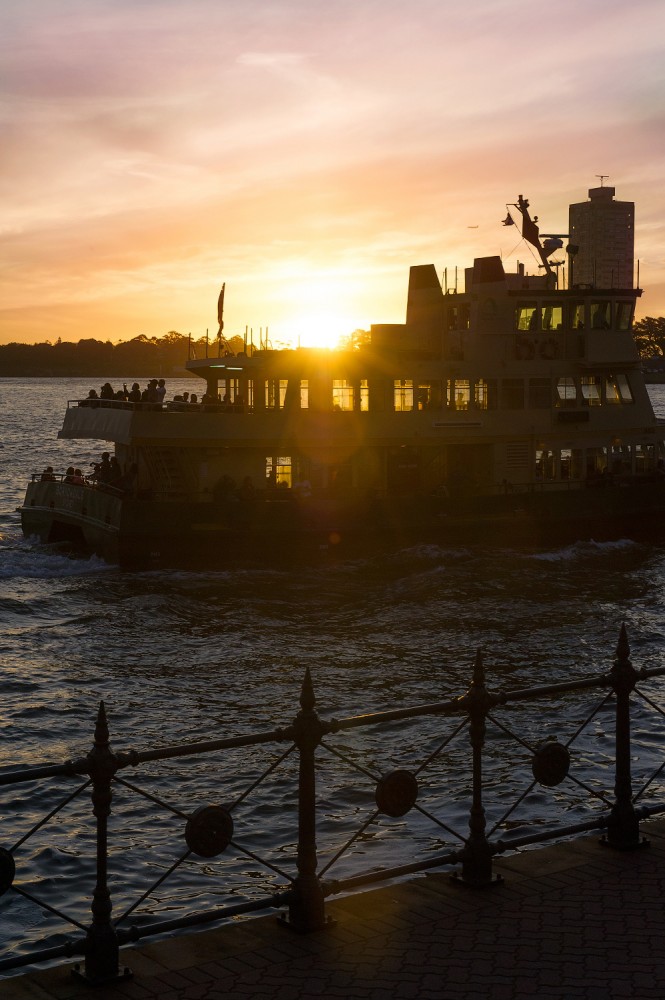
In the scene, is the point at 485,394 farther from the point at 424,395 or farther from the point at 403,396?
the point at 403,396

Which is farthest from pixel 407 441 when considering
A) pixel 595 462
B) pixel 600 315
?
pixel 600 315

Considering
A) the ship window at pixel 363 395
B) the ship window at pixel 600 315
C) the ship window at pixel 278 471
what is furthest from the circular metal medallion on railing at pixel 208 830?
the ship window at pixel 600 315

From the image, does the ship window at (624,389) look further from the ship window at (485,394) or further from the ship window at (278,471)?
the ship window at (278,471)

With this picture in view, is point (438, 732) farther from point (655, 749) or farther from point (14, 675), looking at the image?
point (14, 675)

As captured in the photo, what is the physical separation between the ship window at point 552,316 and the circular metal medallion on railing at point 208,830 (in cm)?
3602

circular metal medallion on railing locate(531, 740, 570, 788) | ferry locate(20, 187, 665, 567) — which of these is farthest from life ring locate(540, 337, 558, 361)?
circular metal medallion on railing locate(531, 740, 570, 788)

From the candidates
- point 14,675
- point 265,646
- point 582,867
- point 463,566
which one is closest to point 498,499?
point 463,566

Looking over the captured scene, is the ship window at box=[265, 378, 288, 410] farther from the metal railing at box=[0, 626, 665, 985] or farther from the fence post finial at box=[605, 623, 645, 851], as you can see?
the fence post finial at box=[605, 623, 645, 851]

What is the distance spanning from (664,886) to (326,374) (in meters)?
31.4

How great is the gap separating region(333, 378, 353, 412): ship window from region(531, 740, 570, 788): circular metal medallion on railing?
30.2 metres

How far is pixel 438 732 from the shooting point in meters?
19.6

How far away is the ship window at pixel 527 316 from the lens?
4200 cm

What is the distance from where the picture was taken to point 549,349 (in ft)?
138

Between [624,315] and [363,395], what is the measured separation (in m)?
11.1
